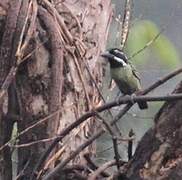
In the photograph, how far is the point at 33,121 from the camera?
2225 mm

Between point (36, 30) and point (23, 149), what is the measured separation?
0.38m

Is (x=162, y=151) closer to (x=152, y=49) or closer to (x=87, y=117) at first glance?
(x=87, y=117)

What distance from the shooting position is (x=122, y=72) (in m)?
2.15

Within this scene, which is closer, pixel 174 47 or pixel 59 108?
pixel 59 108

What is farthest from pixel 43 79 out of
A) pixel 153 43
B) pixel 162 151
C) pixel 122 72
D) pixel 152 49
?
pixel 152 49

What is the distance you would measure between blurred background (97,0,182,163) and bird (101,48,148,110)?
73 cm

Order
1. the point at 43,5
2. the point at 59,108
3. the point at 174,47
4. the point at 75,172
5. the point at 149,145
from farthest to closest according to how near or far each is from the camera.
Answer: the point at 174,47 < the point at 43,5 < the point at 59,108 < the point at 75,172 < the point at 149,145

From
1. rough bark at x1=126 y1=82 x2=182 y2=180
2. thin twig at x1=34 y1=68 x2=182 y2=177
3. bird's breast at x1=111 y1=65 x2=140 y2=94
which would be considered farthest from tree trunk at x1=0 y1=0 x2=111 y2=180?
rough bark at x1=126 y1=82 x2=182 y2=180

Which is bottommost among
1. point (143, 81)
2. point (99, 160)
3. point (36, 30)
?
point (99, 160)

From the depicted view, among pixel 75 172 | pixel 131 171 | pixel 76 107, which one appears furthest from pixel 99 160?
pixel 131 171

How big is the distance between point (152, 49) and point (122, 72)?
3.18 feet

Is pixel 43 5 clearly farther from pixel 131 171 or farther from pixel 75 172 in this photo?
pixel 131 171

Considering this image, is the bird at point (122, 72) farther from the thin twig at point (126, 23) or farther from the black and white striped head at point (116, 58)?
the thin twig at point (126, 23)

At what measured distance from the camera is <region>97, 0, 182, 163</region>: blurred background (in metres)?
2.95
